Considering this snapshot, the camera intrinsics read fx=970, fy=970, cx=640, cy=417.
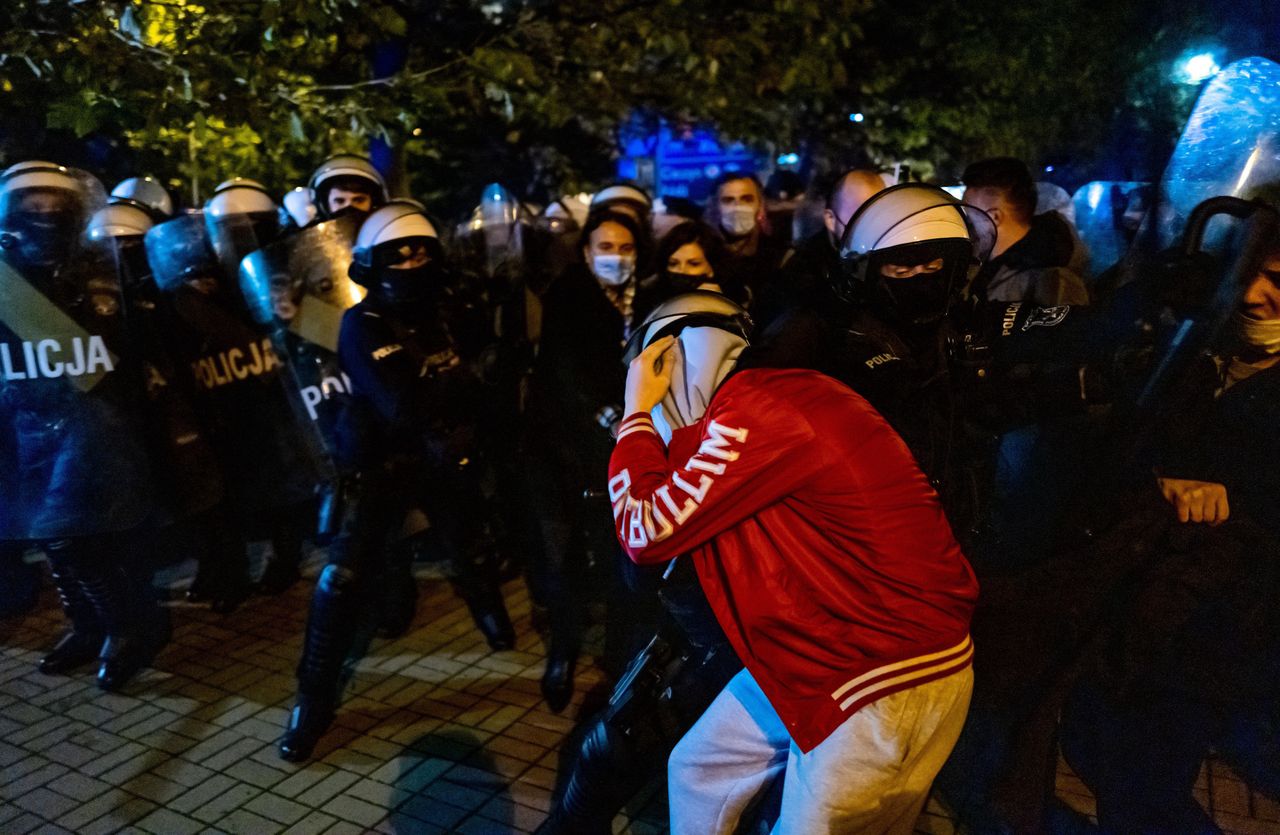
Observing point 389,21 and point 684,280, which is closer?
point 684,280

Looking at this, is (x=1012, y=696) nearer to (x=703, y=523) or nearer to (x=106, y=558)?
(x=703, y=523)

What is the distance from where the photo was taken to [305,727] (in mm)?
3941

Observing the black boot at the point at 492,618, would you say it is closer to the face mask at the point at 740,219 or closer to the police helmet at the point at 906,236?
the face mask at the point at 740,219

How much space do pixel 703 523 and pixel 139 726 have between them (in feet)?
10.8

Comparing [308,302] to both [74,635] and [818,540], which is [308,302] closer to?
[74,635]

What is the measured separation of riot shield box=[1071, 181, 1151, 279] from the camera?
13.5ft

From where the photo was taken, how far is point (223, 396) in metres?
5.34

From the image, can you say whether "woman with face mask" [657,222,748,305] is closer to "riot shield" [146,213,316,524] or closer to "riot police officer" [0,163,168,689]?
"riot shield" [146,213,316,524]

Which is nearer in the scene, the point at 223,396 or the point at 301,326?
the point at 301,326

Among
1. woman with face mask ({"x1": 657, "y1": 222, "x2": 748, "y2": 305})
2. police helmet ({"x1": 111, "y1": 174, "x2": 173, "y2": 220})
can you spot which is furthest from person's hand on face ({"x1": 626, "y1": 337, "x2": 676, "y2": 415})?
police helmet ({"x1": 111, "y1": 174, "x2": 173, "y2": 220})

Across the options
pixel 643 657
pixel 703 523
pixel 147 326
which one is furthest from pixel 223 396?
pixel 703 523

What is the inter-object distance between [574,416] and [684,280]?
0.77m

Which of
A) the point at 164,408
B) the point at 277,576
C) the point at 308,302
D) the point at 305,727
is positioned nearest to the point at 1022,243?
the point at 308,302

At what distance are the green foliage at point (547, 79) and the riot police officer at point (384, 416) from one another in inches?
89.5
